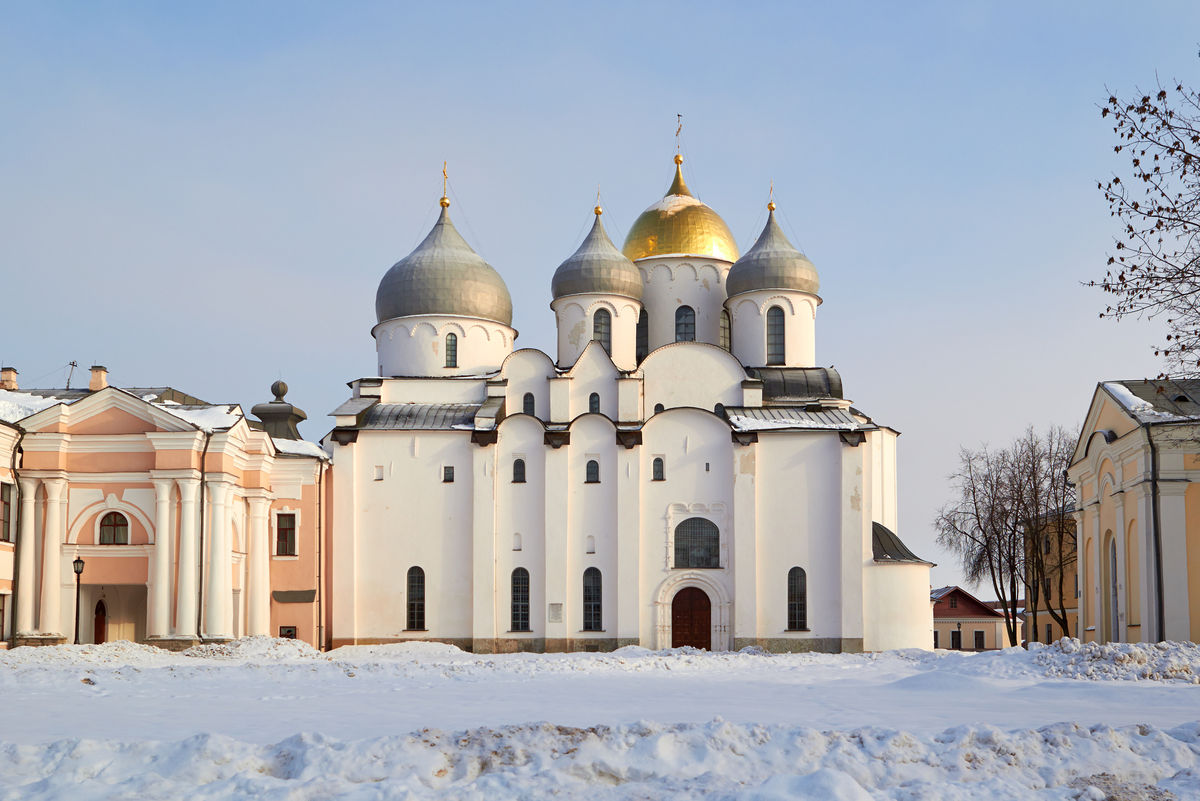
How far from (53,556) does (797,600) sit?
19.6 meters

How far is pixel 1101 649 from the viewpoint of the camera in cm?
2316

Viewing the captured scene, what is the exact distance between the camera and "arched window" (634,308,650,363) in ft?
145

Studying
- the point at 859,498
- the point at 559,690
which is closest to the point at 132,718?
the point at 559,690

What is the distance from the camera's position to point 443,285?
41.7 meters

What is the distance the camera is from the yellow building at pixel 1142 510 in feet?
95.3

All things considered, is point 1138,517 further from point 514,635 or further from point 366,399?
point 366,399

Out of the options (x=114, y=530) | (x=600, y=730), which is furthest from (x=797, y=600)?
(x=600, y=730)

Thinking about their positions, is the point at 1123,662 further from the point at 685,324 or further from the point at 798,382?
the point at 685,324

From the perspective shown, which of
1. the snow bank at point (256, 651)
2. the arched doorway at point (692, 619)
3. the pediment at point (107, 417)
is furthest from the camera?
the arched doorway at point (692, 619)

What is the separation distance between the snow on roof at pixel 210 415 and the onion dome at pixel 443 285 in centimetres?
923

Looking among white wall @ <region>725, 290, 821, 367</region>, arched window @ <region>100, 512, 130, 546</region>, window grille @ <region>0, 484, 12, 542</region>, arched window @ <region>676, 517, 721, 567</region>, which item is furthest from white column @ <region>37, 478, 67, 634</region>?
white wall @ <region>725, 290, 821, 367</region>

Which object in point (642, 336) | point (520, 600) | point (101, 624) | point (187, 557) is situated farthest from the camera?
point (642, 336)

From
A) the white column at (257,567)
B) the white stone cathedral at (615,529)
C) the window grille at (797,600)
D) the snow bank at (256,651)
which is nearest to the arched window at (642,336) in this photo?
the white stone cathedral at (615,529)

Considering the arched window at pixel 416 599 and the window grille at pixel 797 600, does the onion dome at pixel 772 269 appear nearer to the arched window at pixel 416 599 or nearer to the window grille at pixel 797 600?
the window grille at pixel 797 600
